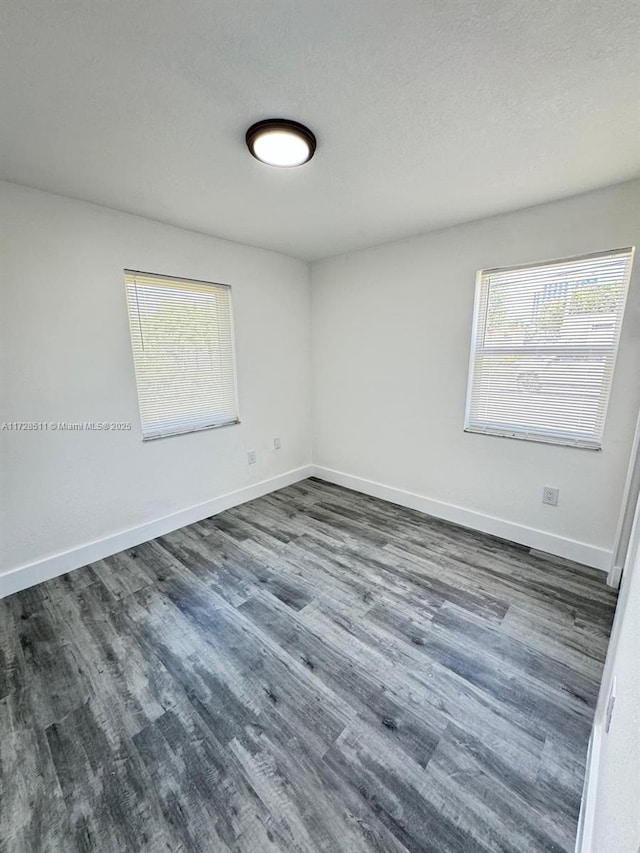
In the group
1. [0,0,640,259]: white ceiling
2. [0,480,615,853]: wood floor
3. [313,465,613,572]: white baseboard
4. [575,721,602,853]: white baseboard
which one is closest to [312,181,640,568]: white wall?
[313,465,613,572]: white baseboard

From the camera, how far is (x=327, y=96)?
4.13 ft

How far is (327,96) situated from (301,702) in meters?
2.42

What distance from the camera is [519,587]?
6.92ft

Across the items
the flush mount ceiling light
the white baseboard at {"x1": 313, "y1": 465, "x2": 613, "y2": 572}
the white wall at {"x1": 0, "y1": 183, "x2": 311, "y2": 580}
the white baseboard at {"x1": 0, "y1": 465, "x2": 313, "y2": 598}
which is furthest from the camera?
the white baseboard at {"x1": 313, "y1": 465, "x2": 613, "y2": 572}

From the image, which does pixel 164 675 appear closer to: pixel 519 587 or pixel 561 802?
pixel 561 802

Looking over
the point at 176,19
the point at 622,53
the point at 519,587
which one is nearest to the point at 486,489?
the point at 519,587

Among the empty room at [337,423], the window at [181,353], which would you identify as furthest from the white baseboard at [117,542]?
the window at [181,353]

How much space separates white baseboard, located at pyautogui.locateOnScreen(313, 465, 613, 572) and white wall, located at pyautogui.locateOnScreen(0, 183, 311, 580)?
4.87ft

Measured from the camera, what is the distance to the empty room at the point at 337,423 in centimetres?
106

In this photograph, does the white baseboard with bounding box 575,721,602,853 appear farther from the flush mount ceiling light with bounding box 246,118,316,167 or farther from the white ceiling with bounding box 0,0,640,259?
the flush mount ceiling light with bounding box 246,118,316,167

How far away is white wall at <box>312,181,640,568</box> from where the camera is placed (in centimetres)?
209

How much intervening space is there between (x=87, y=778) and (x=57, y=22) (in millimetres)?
2414

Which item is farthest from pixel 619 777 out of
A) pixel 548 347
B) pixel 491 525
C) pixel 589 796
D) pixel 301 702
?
pixel 548 347
